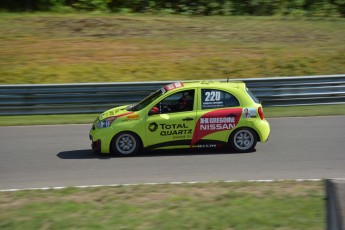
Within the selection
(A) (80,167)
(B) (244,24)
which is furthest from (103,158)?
(B) (244,24)

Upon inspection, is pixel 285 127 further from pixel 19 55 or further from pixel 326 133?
pixel 19 55

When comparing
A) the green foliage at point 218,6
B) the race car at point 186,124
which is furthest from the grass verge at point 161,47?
the race car at point 186,124

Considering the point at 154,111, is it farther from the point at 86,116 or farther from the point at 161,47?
the point at 161,47

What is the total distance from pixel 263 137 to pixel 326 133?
2.33 m

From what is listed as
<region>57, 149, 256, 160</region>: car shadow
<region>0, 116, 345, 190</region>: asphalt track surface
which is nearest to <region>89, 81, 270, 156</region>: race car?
<region>57, 149, 256, 160</region>: car shadow

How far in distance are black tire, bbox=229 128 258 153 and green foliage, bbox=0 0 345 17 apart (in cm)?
1688

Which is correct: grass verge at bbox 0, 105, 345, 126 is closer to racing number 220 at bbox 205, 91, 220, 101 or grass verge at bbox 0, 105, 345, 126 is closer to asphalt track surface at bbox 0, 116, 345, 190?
asphalt track surface at bbox 0, 116, 345, 190

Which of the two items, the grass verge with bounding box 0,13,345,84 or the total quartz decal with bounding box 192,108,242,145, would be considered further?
the grass verge with bounding box 0,13,345,84

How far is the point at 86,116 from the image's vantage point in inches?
685

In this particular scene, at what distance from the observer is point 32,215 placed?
8.41m

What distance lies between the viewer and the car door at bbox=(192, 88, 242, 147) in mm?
12750

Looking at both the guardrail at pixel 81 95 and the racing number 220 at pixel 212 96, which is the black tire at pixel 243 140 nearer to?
the racing number 220 at pixel 212 96

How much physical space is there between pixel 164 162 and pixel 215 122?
137 cm

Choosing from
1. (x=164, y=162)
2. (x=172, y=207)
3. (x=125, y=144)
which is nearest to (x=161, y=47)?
(x=125, y=144)
